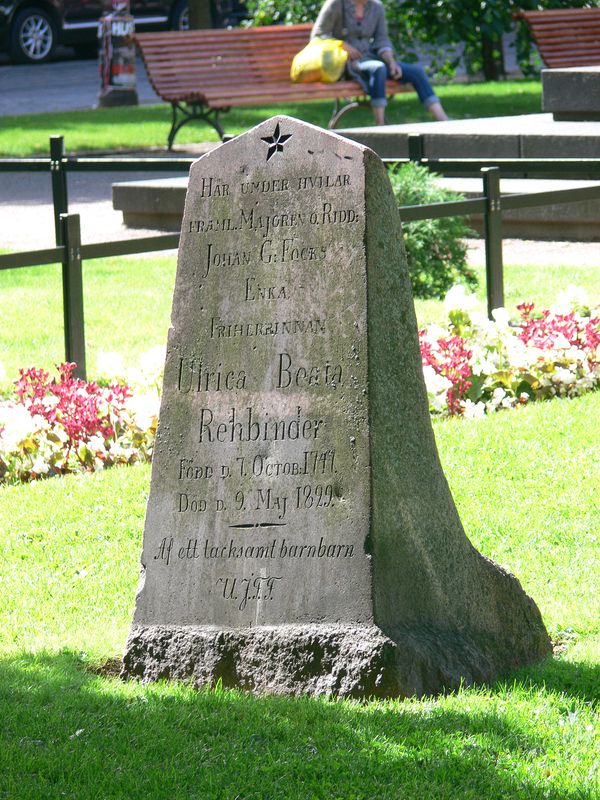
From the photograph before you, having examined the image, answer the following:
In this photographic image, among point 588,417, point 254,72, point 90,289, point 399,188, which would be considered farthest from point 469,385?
point 254,72

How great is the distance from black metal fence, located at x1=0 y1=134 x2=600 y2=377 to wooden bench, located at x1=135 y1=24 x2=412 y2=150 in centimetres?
806

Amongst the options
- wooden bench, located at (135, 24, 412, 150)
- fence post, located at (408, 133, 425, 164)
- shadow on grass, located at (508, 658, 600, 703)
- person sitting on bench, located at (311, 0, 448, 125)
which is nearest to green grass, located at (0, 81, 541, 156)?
wooden bench, located at (135, 24, 412, 150)

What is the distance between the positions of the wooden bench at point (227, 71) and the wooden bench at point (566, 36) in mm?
2170

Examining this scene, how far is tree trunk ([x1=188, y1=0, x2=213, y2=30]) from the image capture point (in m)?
25.3

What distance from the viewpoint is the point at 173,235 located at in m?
8.52

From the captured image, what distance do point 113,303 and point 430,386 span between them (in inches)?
149

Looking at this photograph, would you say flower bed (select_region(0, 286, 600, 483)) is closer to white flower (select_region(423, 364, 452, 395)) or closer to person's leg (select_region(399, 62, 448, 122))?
white flower (select_region(423, 364, 452, 395))

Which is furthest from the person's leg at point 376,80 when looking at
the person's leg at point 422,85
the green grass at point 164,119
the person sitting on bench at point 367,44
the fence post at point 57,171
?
the fence post at point 57,171

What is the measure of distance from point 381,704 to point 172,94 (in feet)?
51.6

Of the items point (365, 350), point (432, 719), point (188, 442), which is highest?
point (365, 350)

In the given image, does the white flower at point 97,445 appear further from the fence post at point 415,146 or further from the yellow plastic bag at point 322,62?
the yellow plastic bag at point 322,62

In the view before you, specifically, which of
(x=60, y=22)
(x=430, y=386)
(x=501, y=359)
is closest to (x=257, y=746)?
(x=430, y=386)

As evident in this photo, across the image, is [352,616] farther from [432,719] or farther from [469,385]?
[469,385]

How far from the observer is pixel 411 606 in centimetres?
409
